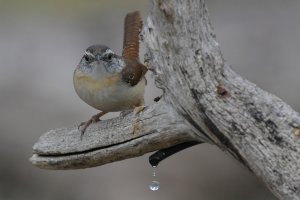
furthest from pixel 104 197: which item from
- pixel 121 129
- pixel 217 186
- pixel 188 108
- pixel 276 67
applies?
pixel 188 108

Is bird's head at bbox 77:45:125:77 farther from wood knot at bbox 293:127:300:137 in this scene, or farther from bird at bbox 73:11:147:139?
wood knot at bbox 293:127:300:137

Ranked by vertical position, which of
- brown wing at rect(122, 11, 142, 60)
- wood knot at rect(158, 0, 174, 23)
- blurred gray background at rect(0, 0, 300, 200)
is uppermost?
wood knot at rect(158, 0, 174, 23)

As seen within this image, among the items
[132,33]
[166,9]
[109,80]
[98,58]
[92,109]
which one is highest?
→ [166,9]

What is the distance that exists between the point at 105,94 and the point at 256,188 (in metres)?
2.73

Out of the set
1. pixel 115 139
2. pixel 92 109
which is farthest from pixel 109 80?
pixel 92 109

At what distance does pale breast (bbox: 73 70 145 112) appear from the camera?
491 centimetres

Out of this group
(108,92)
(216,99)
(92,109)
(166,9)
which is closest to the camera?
(166,9)

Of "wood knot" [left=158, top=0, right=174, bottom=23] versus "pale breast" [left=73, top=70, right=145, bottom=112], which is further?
"pale breast" [left=73, top=70, right=145, bottom=112]

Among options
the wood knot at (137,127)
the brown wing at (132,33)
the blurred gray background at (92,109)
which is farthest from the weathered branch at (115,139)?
the blurred gray background at (92,109)

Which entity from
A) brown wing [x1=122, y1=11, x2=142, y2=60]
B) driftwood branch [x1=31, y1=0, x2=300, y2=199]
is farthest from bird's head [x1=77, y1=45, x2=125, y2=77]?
driftwood branch [x1=31, y1=0, x2=300, y2=199]

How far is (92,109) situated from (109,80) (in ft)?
8.36

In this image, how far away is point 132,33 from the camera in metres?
5.28

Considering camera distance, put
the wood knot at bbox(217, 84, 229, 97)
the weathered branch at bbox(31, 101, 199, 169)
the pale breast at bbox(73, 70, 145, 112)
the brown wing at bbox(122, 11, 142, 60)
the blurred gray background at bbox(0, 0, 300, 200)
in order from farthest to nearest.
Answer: the blurred gray background at bbox(0, 0, 300, 200)
the brown wing at bbox(122, 11, 142, 60)
the pale breast at bbox(73, 70, 145, 112)
the weathered branch at bbox(31, 101, 199, 169)
the wood knot at bbox(217, 84, 229, 97)

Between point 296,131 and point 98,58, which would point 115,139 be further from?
point 296,131
